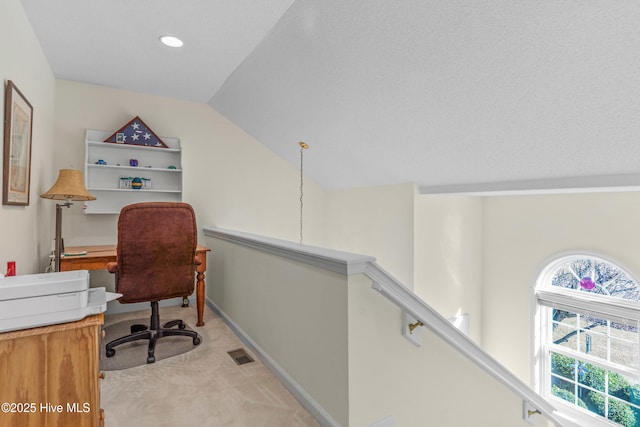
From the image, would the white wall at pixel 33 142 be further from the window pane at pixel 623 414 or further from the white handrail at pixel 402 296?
the window pane at pixel 623 414

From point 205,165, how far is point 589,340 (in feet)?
16.9

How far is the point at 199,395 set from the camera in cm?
193

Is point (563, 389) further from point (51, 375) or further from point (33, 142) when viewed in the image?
point (33, 142)

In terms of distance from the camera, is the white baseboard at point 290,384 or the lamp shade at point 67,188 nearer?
→ the white baseboard at point 290,384

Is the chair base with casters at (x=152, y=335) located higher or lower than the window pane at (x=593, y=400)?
higher

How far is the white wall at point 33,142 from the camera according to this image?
1865 millimetres

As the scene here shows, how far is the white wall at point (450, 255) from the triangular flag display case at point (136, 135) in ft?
9.29

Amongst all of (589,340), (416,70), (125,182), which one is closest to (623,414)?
(589,340)

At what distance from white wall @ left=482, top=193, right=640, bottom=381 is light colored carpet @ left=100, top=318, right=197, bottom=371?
409cm

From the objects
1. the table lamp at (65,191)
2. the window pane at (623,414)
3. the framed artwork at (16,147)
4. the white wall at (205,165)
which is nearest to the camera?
the framed artwork at (16,147)

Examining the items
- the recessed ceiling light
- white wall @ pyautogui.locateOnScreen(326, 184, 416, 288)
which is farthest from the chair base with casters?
Answer: white wall @ pyautogui.locateOnScreen(326, 184, 416, 288)

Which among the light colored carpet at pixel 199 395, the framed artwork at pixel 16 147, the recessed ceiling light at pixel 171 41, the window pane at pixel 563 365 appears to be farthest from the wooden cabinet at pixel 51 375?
the window pane at pixel 563 365

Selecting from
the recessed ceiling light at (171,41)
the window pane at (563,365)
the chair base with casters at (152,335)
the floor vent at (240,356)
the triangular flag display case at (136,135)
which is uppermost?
the recessed ceiling light at (171,41)

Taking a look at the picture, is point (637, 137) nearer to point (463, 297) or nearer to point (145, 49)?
point (463, 297)
